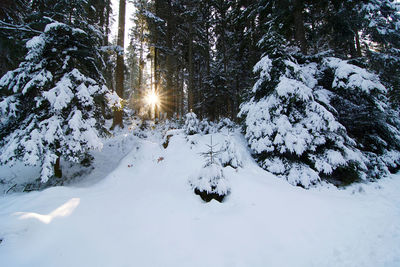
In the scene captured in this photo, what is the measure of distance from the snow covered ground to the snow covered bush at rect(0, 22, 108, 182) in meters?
1.31

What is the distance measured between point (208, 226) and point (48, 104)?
621 cm

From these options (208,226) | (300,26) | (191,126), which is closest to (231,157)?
(208,226)

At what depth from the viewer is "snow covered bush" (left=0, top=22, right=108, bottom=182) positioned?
15.7 ft

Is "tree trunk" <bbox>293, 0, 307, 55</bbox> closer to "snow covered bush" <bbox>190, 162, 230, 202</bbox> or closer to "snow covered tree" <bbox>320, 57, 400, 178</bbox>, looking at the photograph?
"snow covered tree" <bbox>320, 57, 400, 178</bbox>

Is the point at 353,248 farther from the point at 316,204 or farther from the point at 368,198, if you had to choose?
the point at 368,198

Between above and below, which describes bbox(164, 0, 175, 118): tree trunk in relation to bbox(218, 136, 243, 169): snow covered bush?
above

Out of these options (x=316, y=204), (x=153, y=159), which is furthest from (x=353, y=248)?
(x=153, y=159)

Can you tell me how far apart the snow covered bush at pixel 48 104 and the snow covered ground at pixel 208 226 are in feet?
4.30

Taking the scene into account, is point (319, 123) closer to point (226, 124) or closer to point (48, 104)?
point (226, 124)

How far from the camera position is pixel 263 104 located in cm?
602

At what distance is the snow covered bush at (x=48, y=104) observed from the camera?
15.7ft

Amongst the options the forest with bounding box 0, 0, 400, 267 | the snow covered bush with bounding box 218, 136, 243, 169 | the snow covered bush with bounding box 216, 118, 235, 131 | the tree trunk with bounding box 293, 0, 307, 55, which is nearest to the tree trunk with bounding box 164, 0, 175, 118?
the forest with bounding box 0, 0, 400, 267

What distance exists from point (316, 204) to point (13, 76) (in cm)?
909

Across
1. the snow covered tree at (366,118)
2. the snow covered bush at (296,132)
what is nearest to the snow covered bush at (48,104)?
the snow covered bush at (296,132)
